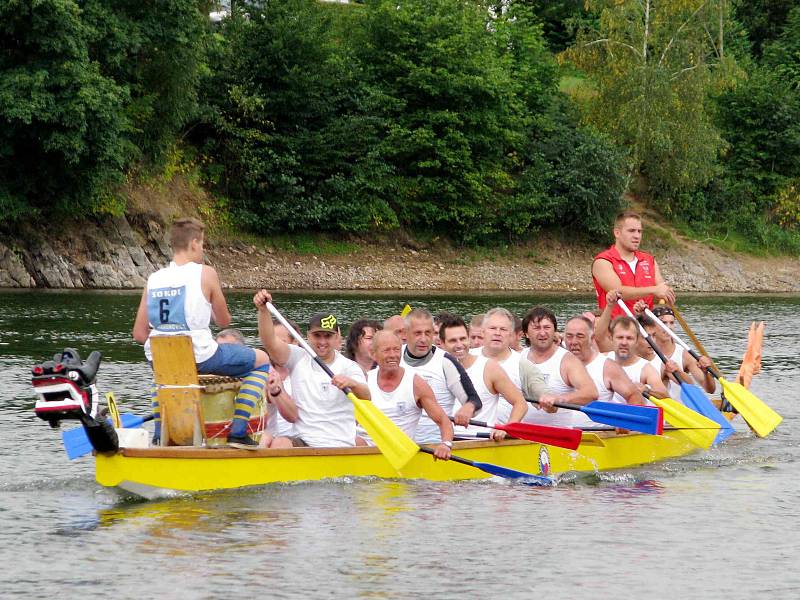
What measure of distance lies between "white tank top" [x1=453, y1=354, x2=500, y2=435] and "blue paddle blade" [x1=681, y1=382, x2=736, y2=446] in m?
3.03

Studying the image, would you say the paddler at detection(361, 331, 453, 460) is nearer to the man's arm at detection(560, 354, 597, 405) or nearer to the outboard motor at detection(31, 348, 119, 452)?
the man's arm at detection(560, 354, 597, 405)

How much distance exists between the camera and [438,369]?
36.7ft

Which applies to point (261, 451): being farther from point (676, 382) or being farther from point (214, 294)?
point (676, 382)

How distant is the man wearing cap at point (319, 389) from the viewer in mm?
10859

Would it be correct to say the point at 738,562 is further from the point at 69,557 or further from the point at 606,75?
the point at 606,75

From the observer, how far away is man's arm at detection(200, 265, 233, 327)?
9.76m

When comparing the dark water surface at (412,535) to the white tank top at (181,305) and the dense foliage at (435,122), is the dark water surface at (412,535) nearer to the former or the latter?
the white tank top at (181,305)

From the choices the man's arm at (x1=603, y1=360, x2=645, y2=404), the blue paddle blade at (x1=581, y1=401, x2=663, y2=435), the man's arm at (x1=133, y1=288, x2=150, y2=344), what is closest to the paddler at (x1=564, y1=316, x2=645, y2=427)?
the man's arm at (x1=603, y1=360, x2=645, y2=404)

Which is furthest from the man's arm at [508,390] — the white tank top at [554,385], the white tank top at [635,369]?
the white tank top at [635,369]

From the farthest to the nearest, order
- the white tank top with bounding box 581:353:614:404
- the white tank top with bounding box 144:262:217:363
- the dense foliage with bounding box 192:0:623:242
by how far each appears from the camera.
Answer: the dense foliage with bounding box 192:0:623:242 < the white tank top with bounding box 581:353:614:404 < the white tank top with bounding box 144:262:217:363

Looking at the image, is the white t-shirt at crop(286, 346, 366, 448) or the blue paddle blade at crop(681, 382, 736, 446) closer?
the white t-shirt at crop(286, 346, 366, 448)

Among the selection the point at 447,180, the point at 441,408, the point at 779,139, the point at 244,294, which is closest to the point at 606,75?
the point at 447,180

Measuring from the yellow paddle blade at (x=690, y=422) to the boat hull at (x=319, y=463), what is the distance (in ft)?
1.28

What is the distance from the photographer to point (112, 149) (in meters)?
34.0
